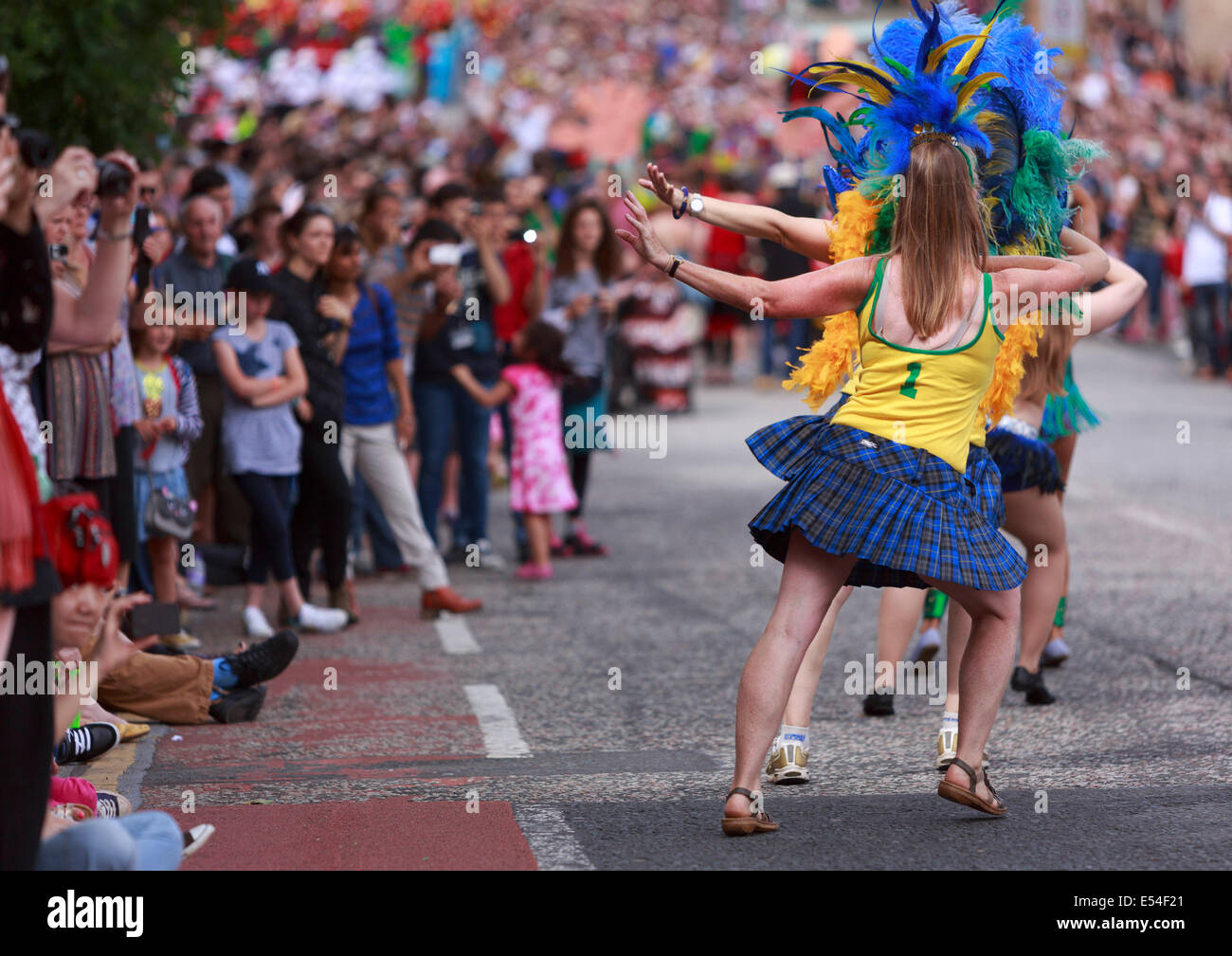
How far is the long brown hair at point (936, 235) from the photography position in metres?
5.12

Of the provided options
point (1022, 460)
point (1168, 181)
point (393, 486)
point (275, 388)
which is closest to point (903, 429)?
point (1022, 460)

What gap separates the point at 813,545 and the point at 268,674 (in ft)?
8.62

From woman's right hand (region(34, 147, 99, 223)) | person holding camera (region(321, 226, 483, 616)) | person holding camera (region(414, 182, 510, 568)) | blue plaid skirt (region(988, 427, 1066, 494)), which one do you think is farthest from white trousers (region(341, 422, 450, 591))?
woman's right hand (region(34, 147, 99, 223))

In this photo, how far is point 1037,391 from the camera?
698cm

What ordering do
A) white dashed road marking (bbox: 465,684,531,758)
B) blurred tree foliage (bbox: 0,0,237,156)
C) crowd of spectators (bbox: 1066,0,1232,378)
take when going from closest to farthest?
white dashed road marking (bbox: 465,684,531,758), blurred tree foliage (bbox: 0,0,237,156), crowd of spectators (bbox: 1066,0,1232,378)

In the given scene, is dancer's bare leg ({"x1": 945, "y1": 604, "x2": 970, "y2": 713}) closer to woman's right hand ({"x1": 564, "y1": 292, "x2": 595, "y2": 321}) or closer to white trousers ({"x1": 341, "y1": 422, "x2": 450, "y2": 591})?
white trousers ({"x1": 341, "y1": 422, "x2": 450, "y2": 591})

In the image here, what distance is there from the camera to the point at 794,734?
5.95 meters

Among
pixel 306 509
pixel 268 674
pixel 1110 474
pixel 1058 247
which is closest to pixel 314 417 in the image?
pixel 306 509

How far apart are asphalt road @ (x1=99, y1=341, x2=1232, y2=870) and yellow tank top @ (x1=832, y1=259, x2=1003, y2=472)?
42.9 inches

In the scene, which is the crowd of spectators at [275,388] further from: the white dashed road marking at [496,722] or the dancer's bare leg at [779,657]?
the dancer's bare leg at [779,657]

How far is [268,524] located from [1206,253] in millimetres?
14698

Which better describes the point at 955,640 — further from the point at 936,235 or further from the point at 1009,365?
the point at 936,235

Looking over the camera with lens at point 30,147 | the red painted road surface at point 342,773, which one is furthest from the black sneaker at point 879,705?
the camera with lens at point 30,147

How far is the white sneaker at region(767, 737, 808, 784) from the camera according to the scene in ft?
19.3
